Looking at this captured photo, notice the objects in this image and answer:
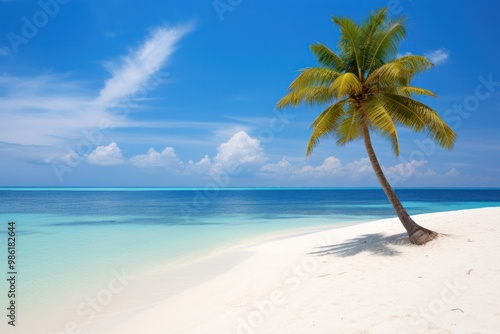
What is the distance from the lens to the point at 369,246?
955 centimetres

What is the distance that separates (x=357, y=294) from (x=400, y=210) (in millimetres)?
3896

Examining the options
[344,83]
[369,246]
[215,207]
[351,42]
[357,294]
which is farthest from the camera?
[215,207]

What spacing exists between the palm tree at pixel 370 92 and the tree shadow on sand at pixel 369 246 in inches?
26.8

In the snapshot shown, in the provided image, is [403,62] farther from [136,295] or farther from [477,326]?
[136,295]

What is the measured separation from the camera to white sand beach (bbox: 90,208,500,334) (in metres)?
4.89

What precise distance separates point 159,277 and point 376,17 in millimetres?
10197

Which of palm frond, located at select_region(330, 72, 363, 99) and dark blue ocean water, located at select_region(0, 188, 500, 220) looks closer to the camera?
palm frond, located at select_region(330, 72, 363, 99)

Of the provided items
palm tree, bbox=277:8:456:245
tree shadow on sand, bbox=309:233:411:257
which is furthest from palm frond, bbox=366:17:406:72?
tree shadow on sand, bbox=309:233:411:257

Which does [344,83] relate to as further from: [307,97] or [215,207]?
[215,207]

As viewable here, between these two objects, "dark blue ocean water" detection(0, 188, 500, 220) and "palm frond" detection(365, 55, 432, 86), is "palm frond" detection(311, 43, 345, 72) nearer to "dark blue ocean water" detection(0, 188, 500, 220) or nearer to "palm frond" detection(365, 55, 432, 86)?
"palm frond" detection(365, 55, 432, 86)

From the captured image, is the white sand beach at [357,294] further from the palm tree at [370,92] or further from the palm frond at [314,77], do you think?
the palm frond at [314,77]

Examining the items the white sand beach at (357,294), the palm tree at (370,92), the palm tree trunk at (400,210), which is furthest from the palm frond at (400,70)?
the white sand beach at (357,294)

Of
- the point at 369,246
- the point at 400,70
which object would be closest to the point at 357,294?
the point at 369,246

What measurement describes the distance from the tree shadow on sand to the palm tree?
68 cm
